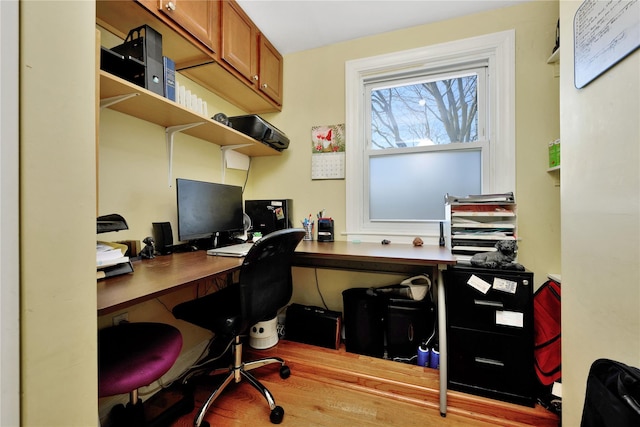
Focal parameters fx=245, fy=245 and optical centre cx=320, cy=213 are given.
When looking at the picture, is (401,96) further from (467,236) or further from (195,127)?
(195,127)

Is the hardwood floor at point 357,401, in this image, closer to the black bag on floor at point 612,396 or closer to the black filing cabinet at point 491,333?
the black filing cabinet at point 491,333

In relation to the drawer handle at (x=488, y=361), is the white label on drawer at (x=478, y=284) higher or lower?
higher

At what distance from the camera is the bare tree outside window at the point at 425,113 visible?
6.58 feet

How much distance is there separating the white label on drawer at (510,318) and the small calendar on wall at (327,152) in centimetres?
147

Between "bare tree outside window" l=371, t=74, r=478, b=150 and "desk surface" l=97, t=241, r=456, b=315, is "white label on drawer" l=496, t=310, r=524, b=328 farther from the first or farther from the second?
"bare tree outside window" l=371, t=74, r=478, b=150

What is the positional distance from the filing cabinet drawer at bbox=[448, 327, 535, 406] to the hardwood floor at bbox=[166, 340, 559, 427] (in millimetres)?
50

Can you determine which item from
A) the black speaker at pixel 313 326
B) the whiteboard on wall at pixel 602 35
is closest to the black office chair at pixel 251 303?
the black speaker at pixel 313 326

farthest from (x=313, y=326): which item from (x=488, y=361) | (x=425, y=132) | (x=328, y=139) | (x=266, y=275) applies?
(x=425, y=132)

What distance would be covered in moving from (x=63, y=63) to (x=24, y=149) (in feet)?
0.58

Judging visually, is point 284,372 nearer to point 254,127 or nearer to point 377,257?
point 377,257

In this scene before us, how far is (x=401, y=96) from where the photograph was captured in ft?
7.13

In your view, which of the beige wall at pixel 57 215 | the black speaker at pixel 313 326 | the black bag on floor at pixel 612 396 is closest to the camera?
the beige wall at pixel 57 215

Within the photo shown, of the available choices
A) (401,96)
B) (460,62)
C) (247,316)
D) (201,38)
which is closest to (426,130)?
(401,96)

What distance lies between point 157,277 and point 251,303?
44 cm
